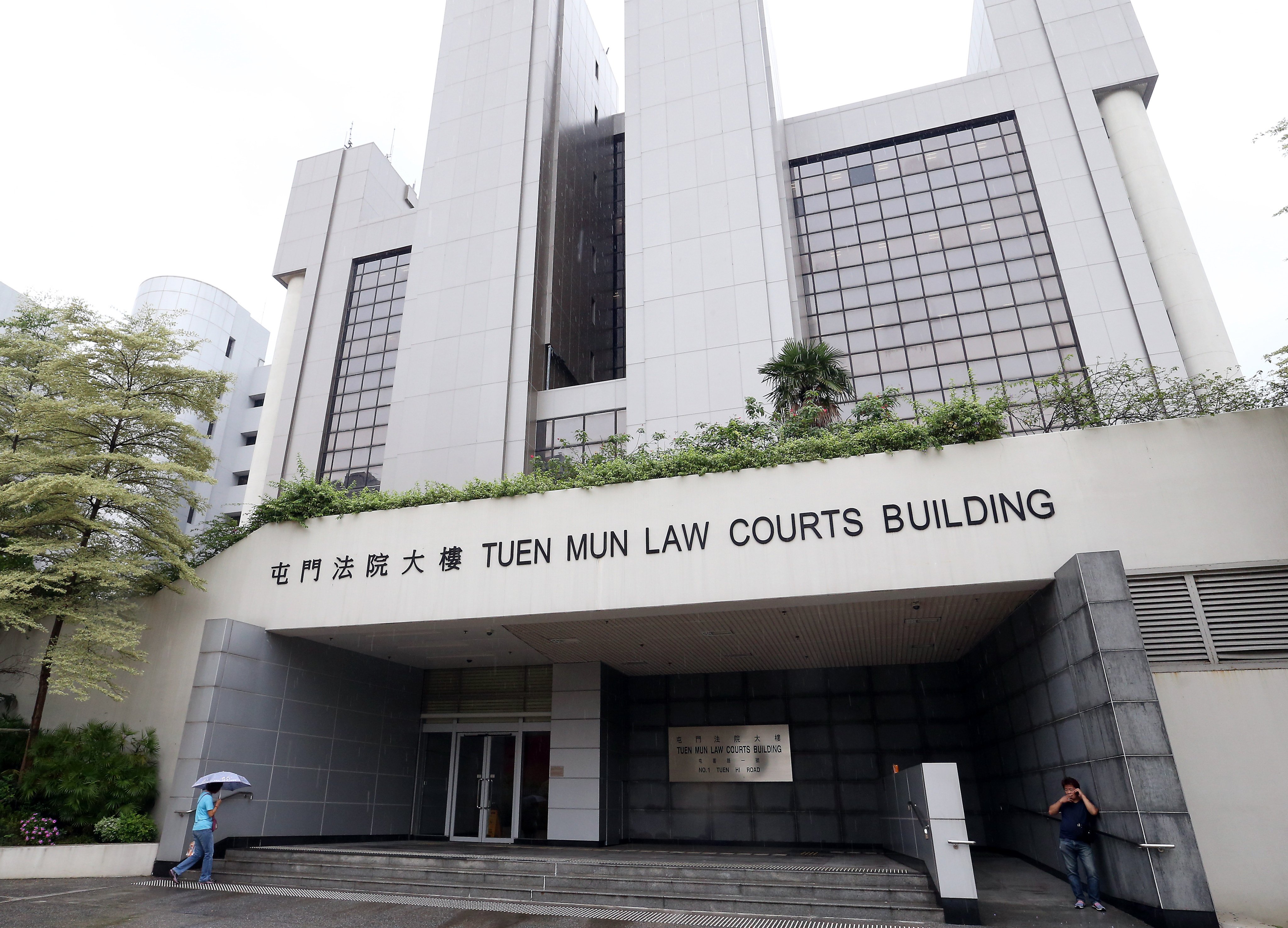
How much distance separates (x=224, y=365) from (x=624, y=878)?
49263 millimetres

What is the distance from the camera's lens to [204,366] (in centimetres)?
4719

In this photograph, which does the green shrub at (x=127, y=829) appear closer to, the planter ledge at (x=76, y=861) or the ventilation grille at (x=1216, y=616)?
the planter ledge at (x=76, y=861)

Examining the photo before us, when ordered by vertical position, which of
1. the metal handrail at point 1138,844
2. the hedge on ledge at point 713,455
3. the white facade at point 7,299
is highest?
the white facade at point 7,299

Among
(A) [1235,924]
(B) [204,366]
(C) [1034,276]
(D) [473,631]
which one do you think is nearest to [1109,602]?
(A) [1235,924]

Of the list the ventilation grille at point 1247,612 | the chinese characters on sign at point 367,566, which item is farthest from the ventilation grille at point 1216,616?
the chinese characters on sign at point 367,566

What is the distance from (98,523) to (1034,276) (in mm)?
26089

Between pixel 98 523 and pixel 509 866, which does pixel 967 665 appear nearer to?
pixel 509 866

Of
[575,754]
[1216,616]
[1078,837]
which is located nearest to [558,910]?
[1078,837]

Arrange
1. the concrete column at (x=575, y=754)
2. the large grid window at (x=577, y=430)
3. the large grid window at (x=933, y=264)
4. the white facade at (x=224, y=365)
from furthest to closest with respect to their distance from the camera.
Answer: the white facade at (x=224, y=365) < the large grid window at (x=577, y=430) < the large grid window at (x=933, y=264) < the concrete column at (x=575, y=754)

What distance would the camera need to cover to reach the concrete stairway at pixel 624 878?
9102 millimetres

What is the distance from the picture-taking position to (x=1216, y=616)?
918 cm

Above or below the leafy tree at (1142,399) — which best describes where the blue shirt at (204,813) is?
below

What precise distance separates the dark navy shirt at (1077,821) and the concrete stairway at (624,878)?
5.71 ft

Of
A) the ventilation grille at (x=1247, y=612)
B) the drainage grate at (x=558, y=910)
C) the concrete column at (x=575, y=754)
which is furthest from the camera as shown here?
the concrete column at (x=575, y=754)
